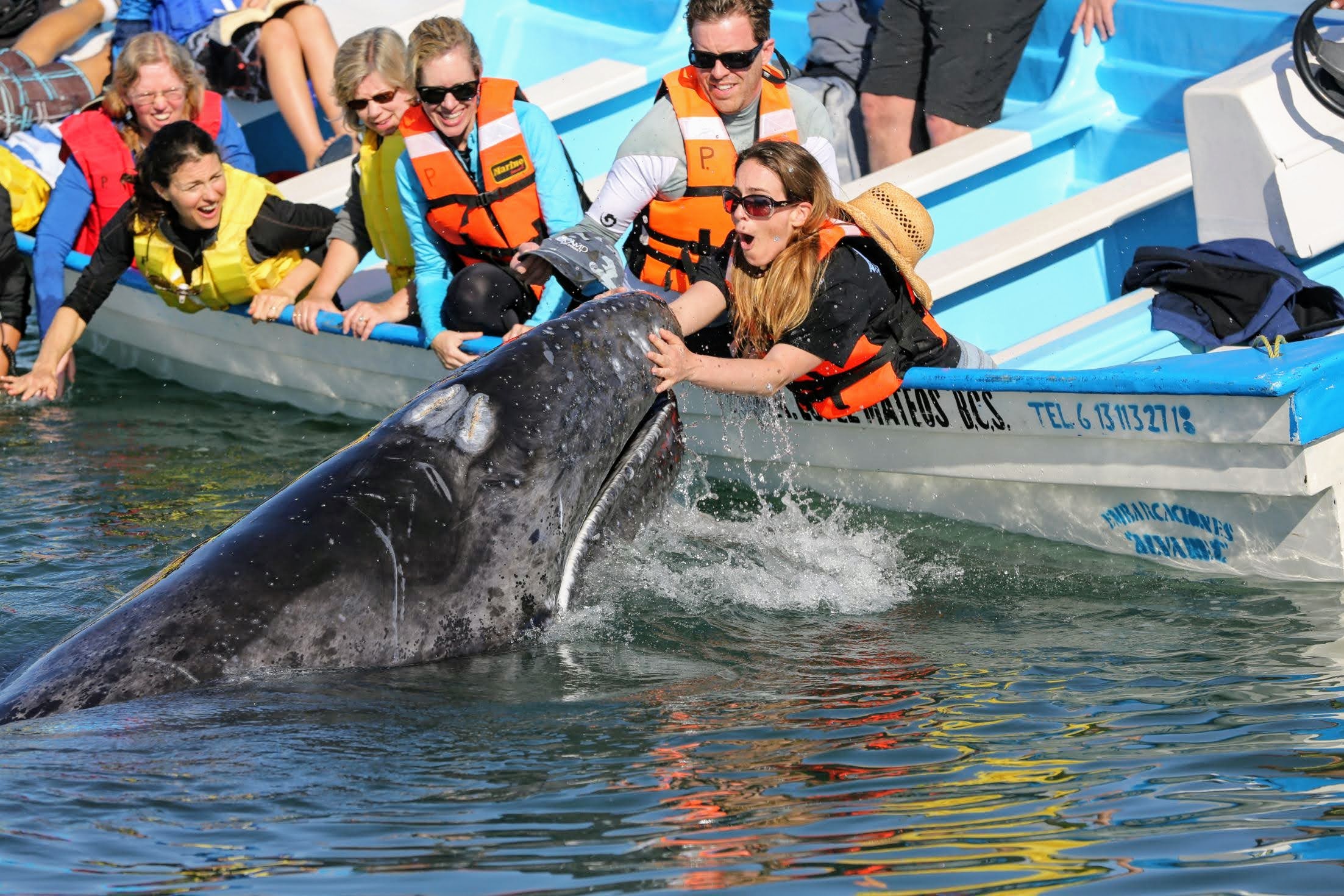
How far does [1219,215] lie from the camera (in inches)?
304

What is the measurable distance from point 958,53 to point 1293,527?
427cm

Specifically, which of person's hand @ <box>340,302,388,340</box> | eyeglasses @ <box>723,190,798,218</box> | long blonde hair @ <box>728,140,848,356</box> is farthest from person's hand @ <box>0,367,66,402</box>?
eyeglasses @ <box>723,190,798,218</box>

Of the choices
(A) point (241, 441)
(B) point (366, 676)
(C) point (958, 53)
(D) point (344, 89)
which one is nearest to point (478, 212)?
(D) point (344, 89)

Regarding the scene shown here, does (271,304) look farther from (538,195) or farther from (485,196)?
(538,195)

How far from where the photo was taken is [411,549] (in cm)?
445

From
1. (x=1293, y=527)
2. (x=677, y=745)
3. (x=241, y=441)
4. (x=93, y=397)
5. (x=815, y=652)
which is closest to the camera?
(x=677, y=745)

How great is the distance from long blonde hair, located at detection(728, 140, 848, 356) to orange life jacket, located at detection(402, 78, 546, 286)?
7.12ft

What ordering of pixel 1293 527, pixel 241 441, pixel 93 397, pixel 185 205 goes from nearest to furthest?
pixel 1293 527
pixel 185 205
pixel 241 441
pixel 93 397

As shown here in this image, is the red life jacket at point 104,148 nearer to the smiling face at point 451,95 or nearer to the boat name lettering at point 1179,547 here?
the smiling face at point 451,95

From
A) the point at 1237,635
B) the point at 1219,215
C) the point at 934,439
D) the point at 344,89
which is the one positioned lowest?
the point at 1237,635

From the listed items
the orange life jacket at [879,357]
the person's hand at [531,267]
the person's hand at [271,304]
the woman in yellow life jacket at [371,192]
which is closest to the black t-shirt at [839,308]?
the orange life jacket at [879,357]

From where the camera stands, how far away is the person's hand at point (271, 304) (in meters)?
8.99

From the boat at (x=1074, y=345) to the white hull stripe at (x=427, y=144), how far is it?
1.00m

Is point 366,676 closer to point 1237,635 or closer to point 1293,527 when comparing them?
point 1237,635
